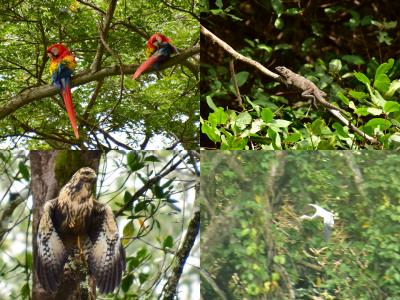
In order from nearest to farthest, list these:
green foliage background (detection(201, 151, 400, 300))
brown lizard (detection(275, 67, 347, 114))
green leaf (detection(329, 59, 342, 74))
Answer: green foliage background (detection(201, 151, 400, 300)) < brown lizard (detection(275, 67, 347, 114)) < green leaf (detection(329, 59, 342, 74))

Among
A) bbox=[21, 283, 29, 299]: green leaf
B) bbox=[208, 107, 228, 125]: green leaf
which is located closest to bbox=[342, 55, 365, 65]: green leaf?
bbox=[208, 107, 228, 125]: green leaf

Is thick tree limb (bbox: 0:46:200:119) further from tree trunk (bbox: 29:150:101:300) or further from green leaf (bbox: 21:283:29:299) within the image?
green leaf (bbox: 21:283:29:299)

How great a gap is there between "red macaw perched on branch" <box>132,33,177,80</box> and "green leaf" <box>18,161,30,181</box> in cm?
41

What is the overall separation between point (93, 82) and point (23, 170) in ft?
1.08

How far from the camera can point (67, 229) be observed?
230 cm

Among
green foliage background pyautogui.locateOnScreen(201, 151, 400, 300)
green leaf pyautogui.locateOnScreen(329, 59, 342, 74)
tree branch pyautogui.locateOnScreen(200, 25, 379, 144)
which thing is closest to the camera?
green foliage background pyautogui.locateOnScreen(201, 151, 400, 300)

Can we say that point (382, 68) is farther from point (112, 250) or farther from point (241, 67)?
point (112, 250)

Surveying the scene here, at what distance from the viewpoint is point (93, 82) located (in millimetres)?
2373

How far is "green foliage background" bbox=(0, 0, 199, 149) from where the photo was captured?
7.73 ft

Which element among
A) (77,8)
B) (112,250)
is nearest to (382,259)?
(112,250)

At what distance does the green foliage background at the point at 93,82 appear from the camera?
2.36 meters

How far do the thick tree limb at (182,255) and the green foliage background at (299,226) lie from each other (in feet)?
0.09

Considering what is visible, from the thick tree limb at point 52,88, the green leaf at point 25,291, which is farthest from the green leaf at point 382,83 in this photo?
the green leaf at point 25,291

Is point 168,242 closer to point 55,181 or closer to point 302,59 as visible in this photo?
point 55,181
